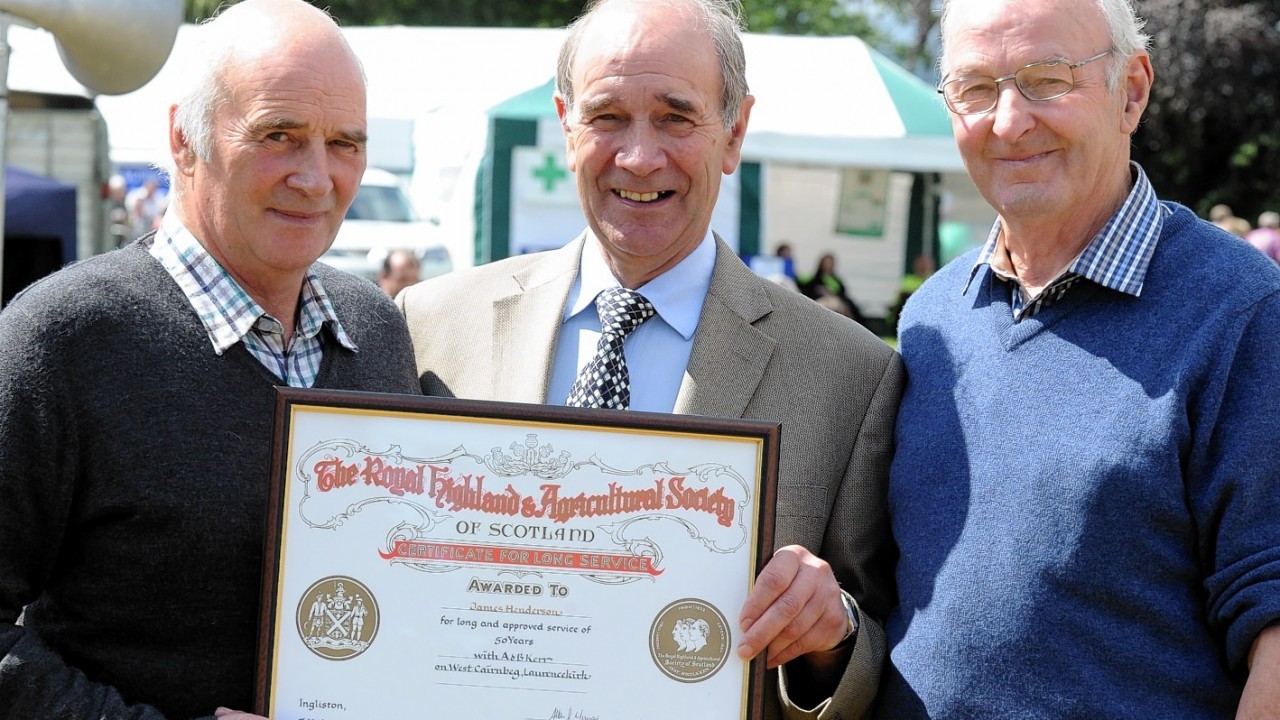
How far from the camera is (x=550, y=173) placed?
12438 mm

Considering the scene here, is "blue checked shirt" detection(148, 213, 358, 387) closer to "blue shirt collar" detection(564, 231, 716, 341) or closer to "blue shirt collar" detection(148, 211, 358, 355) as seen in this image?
"blue shirt collar" detection(148, 211, 358, 355)

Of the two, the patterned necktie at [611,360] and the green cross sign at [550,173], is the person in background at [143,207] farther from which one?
the patterned necktie at [611,360]

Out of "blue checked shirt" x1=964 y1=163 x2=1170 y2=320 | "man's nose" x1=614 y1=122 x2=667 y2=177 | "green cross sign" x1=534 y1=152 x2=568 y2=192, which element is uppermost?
"man's nose" x1=614 y1=122 x2=667 y2=177

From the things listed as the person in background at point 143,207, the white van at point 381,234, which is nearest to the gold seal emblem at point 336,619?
the white van at point 381,234

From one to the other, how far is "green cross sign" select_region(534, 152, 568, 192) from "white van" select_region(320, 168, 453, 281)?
12.9 ft

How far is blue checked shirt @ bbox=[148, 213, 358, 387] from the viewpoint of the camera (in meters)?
2.47

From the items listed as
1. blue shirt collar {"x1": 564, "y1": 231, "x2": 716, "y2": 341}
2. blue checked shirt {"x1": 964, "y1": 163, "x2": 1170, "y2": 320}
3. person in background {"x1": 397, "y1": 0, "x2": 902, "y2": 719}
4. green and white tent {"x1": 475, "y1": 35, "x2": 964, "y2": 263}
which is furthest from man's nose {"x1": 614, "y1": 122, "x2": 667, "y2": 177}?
green and white tent {"x1": 475, "y1": 35, "x2": 964, "y2": 263}

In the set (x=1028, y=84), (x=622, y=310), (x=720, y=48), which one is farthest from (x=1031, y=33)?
(x=622, y=310)

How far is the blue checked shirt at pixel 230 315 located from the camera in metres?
2.47

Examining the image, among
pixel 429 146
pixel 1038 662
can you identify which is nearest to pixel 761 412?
pixel 1038 662

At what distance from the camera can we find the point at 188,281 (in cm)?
249

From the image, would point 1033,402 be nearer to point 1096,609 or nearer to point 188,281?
point 1096,609

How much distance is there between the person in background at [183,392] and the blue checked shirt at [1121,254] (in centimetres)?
145

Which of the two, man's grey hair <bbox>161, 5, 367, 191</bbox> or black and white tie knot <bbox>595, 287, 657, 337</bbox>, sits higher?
man's grey hair <bbox>161, 5, 367, 191</bbox>
